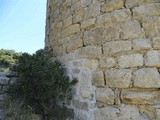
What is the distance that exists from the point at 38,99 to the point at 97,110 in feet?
3.59

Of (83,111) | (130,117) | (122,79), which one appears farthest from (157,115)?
(83,111)

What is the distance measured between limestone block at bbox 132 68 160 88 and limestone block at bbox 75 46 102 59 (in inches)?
25.5

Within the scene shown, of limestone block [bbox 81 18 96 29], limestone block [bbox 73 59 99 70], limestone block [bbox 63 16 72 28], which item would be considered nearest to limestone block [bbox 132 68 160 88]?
limestone block [bbox 73 59 99 70]

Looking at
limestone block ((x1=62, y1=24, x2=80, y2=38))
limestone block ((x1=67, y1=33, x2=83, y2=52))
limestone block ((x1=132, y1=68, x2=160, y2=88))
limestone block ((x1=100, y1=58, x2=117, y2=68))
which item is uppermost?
limestone block ((x1=62, y1=24, x2=80, y2=38))

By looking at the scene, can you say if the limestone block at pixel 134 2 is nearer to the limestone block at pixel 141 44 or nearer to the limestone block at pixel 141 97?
the limestone block at pixel 141 44

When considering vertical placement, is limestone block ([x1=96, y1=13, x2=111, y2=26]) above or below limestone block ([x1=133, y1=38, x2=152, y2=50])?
above

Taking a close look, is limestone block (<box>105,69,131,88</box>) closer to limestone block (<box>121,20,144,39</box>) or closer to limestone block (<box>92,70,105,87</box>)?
limestone block (<box>92,70,105,87</box>)

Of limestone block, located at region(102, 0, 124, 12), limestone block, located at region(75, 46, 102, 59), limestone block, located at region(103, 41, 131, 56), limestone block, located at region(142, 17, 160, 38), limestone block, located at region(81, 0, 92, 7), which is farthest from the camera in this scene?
limestone block, located at region(81, 0, 92, 7)

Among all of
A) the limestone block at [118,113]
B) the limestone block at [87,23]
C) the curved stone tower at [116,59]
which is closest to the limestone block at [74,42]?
the curved stone tower at [116,59]

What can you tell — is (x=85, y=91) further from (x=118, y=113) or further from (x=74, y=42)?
(x=74, y=42)

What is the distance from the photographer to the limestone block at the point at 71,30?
3.81 metres

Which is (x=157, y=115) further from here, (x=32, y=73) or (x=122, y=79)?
(x=32, y=73)

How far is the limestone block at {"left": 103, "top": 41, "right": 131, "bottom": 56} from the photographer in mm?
3047

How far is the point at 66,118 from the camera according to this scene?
3.79 metres
